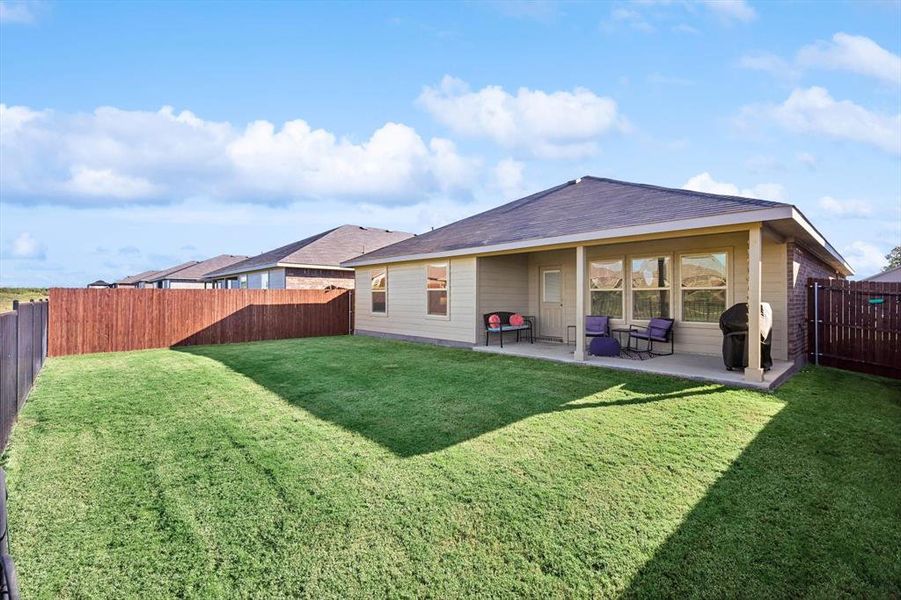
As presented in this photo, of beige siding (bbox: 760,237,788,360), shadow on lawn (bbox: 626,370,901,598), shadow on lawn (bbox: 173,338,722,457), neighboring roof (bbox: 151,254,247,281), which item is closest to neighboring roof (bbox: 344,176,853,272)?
beige siding (bbox: 760,237,788,360)

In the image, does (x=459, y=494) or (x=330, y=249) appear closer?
(x=459, y=494)

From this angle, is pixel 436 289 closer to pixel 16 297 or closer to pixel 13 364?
pixel 13 364

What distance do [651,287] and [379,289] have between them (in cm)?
791

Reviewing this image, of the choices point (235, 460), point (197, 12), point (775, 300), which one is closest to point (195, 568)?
point (235, 460)

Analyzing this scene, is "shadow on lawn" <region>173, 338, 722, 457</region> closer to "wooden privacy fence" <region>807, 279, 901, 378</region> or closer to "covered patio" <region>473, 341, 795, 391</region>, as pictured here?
"covered patio" <region>473, 341, 795, 391</region>

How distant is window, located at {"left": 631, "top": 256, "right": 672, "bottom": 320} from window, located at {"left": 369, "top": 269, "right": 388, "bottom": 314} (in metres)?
7.17

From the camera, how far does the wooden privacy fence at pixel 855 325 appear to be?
7332 mm

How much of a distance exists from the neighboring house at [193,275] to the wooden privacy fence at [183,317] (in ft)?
63.8

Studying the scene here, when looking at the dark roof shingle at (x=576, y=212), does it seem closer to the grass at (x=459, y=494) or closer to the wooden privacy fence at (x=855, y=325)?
the grass at (x=459, y=494)

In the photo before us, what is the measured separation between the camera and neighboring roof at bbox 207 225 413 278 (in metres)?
17.6

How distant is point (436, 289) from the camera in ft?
36.9

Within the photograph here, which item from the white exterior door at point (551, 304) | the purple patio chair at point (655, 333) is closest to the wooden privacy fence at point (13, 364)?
the purple patio chair at point (655, 333)

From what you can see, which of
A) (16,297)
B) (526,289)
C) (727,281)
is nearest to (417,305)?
(526,289)

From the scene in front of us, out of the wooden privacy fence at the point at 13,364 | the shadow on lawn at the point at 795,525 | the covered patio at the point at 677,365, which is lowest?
the shadow on lawn at the point at 795,525
